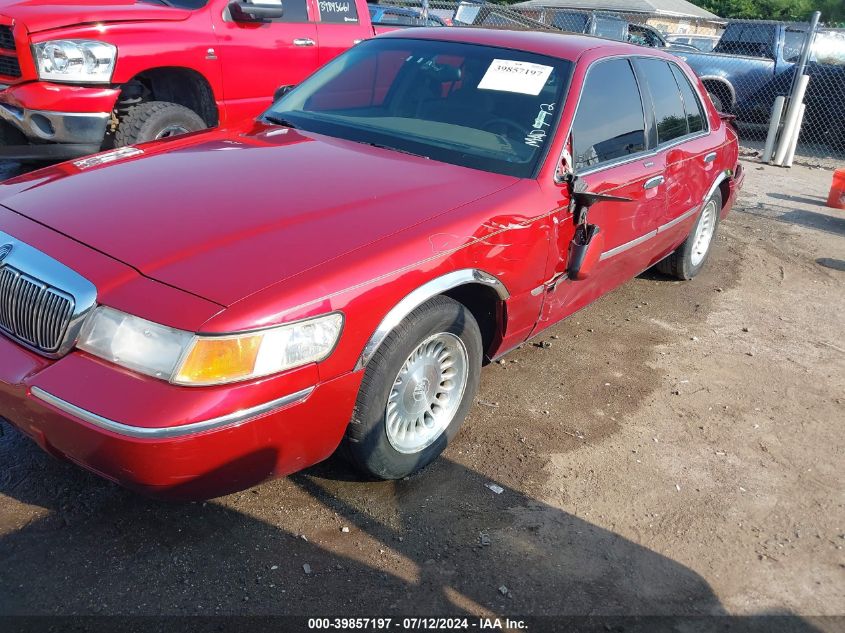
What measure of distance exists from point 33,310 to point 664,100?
3.68 m

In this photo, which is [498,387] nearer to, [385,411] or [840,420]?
[385,411]

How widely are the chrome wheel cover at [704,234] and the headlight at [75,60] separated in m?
4.40

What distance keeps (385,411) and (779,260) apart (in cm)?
502

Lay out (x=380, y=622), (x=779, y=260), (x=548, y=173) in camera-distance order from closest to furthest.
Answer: (x=380, y=622)
(x=548, y=173)
(x=779, y=260)

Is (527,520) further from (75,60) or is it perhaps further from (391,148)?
(75,60)

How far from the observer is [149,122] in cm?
535

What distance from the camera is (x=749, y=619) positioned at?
2.51 meters

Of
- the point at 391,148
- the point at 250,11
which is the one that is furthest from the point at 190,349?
the point at 250,11

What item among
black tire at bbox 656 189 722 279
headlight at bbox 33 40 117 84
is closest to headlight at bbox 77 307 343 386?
headlight at bbox 33 40 117 84

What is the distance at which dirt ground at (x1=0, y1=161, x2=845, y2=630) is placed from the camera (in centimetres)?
245

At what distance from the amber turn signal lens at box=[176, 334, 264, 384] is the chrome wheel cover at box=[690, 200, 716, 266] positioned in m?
4.13

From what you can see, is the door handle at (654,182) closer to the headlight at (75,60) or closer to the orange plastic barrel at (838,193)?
the headlight at (75,60)

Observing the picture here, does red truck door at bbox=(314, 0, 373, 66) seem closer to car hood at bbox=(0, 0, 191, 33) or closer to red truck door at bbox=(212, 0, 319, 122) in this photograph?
red truck door at bbox=(212, 0, 319, 122)

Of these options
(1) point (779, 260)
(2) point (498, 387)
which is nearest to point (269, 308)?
(2) point (498, 387)
